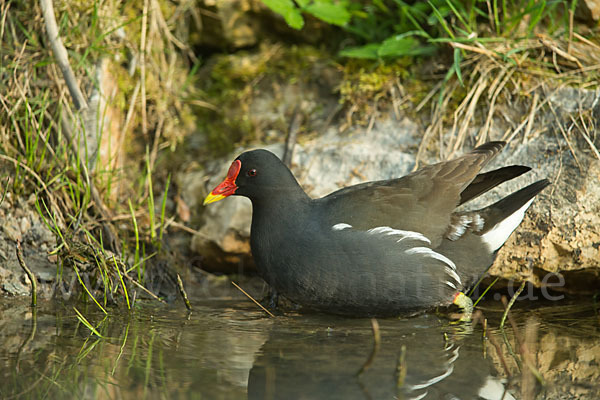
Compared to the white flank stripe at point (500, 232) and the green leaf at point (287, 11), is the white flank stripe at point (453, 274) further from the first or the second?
the green leaf at point (287, 11)

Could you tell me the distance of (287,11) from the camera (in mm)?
4637

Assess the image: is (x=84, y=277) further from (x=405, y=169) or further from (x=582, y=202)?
(x=582, y=202)

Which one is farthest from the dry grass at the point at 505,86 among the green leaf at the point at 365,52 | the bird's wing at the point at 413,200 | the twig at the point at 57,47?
the twig at the point at 57,47

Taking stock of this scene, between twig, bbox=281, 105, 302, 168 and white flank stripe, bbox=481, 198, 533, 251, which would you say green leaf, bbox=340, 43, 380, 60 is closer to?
twig, bbox=281, 105, 302, 168

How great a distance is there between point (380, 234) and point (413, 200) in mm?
300

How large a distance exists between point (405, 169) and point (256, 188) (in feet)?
3.60

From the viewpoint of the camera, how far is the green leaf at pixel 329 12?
470 centimetres

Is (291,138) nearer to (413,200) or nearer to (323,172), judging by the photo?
(323,172)

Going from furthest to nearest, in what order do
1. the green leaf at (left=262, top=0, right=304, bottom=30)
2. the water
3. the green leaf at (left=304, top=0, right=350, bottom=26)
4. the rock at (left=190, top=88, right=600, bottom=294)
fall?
the green leaf at (left=304, top=0, right=350, bottom=26) < the green leaf at (left=262, top=0, right=304, bottom=30) < the rock at (left=190, top=88, right=600, bottom=294) < the water

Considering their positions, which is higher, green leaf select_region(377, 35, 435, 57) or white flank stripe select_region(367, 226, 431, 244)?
green leaf select_region(377, 35, 435, 57)

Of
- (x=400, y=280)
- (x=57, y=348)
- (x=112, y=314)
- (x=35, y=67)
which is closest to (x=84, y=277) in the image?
(x=112, y=314)

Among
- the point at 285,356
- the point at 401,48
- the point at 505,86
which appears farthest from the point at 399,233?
the point at 401,48

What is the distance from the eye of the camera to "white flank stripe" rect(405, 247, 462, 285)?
3402 millimetres

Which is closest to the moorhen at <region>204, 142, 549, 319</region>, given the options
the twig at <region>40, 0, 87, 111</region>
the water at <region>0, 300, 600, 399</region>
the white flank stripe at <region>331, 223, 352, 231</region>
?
the white flank stripe at <region>331, 223, 352, 231</region>
